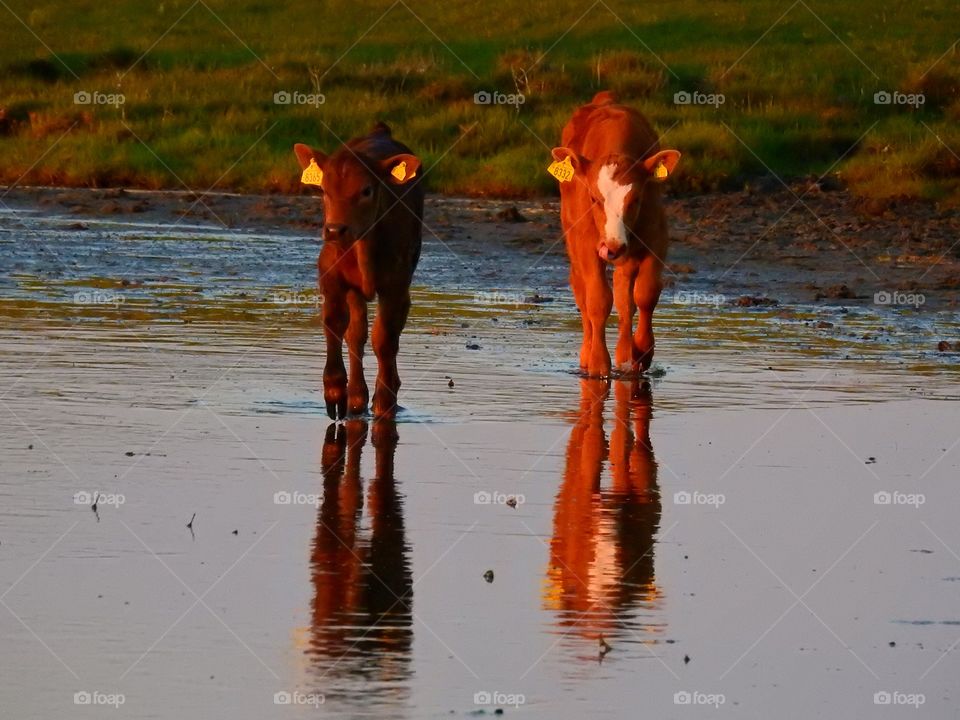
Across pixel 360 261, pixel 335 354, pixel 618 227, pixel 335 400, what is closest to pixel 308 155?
pixel 360 261

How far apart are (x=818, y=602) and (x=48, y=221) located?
18.1 m

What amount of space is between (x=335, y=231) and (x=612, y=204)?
10.00 ft

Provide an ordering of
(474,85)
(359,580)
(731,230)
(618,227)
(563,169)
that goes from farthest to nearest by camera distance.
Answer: (474,85)
(731,230)
(563,169)
(618,227)
(359,580)

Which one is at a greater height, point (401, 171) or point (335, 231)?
point (401, 171)

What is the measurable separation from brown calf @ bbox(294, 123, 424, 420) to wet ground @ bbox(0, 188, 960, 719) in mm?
276

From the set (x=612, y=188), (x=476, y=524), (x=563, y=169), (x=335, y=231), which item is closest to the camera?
(x=476, y=524)

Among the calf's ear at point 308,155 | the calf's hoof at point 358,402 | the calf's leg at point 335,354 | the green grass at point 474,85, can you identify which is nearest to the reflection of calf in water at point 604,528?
the calf's hoof at point 358,402

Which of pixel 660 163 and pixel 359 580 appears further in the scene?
pixel 660 163

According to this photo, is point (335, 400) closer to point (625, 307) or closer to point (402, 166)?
point (402, 166)

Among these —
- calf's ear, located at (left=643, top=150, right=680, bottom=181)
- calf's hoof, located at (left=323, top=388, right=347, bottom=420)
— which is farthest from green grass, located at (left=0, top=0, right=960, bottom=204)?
calf's hoof, located at (left=323, top=388, right=347, bottom=420)

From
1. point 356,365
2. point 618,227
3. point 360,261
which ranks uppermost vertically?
point 618,227

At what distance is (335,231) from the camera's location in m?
11.9

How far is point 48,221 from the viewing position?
2498 cm

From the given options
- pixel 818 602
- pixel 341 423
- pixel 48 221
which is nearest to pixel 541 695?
pixel 818 602
